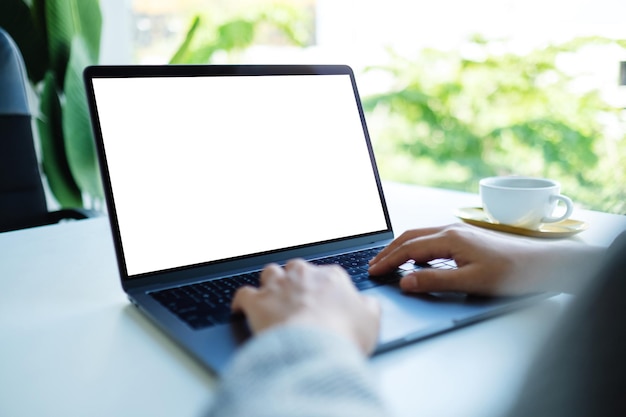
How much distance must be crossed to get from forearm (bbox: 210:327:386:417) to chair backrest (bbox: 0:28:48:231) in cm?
116

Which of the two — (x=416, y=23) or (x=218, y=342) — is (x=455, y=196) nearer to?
(x=218, y=342)

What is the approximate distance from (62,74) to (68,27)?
7.0 inches

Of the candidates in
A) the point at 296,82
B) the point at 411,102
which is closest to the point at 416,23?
the point at 411,102

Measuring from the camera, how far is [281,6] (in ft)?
13.5

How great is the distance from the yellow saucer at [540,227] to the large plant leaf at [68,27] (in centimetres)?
166

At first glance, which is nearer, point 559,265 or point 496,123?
point 559,265

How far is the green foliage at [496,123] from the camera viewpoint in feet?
12.0

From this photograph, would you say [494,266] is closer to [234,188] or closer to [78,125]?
[234,188]

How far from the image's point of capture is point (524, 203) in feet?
2.72

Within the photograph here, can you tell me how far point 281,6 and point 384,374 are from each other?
4001mm

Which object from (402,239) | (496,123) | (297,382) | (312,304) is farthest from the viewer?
(496,123)

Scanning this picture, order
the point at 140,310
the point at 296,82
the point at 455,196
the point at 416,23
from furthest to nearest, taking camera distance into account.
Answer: the point at 416,23, the point at 455,196, the point at 296,82, the point at 140,310

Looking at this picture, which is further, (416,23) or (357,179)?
(416,23)

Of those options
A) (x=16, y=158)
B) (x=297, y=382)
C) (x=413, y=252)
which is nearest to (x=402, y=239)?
(x=413, y=252)
